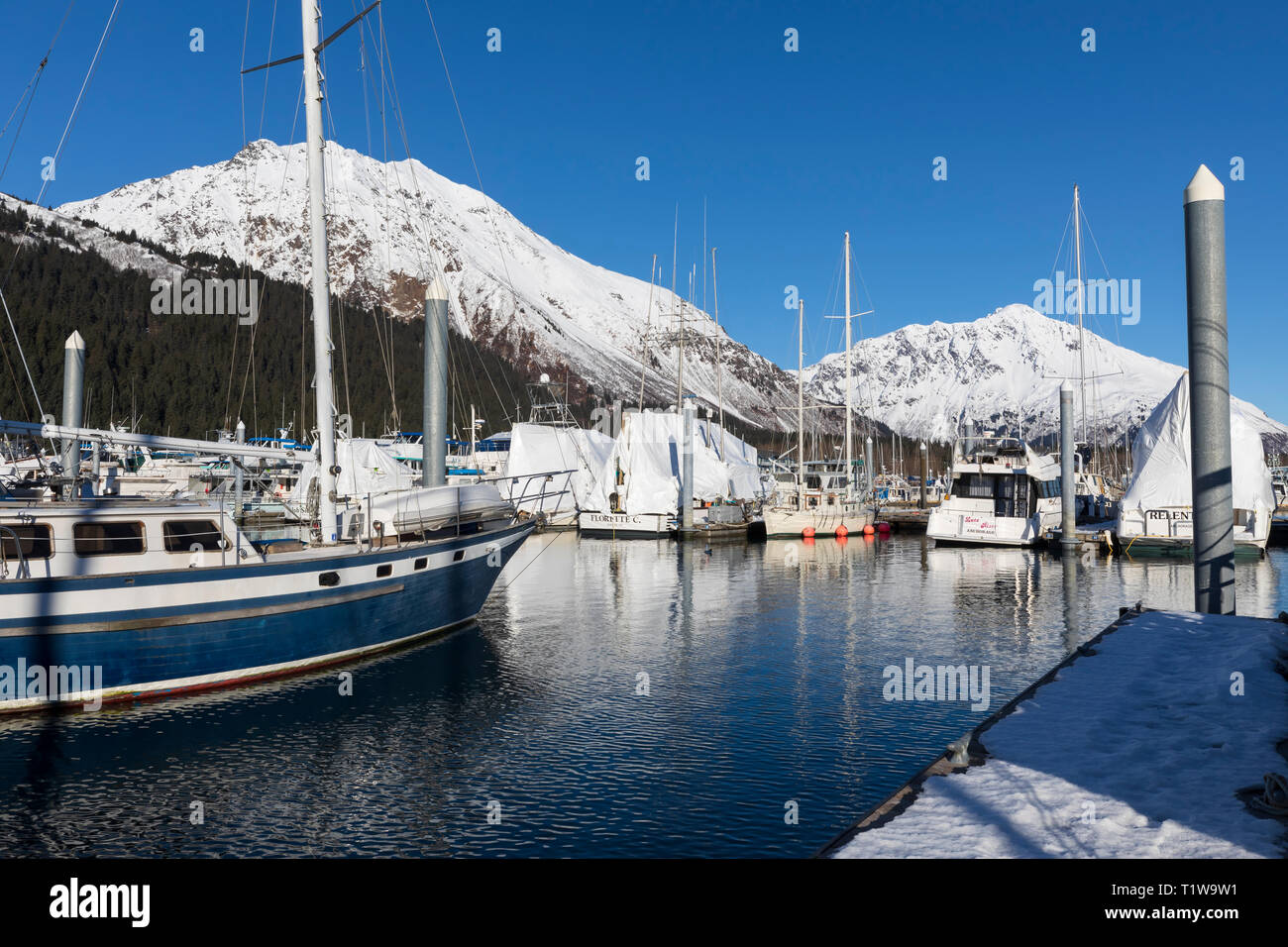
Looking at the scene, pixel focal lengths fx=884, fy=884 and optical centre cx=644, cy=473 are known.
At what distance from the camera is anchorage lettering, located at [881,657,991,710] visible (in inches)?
769

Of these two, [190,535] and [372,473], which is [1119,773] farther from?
[372,473]

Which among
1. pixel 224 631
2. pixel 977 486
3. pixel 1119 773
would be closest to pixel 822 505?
pixel 977 486

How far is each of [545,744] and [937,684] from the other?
32.2 ft

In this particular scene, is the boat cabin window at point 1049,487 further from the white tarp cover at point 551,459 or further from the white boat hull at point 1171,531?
the white tarp cover at point 551,459

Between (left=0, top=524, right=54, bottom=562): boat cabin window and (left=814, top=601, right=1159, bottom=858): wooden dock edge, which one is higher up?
(left=0, top=524, right=54, bottom=562): boat cabin window

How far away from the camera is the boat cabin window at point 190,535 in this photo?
66.5 ft

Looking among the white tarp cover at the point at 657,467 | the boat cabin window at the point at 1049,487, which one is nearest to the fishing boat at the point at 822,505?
the white tarp cover at the point at 657,467

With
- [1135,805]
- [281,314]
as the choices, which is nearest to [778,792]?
[1135,805]

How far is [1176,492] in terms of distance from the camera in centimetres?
5259

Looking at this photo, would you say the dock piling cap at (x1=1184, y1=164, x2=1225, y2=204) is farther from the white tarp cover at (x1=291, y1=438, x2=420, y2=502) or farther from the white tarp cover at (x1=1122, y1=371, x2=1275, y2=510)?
the white tarp cover at (x1=291, y1=438, x2=420, y2=502)

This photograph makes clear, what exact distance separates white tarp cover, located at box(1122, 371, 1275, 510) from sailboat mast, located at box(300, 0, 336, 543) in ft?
158
